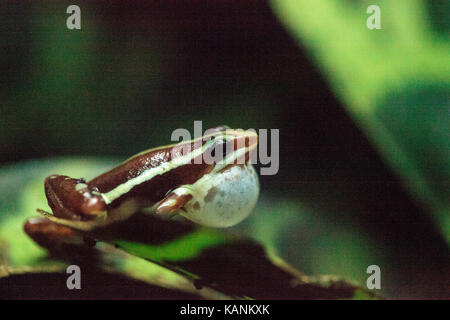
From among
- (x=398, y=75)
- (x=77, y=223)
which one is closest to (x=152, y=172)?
(x=77, y=223)

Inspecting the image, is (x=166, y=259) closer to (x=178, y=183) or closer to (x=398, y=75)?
(x=178, y=183)

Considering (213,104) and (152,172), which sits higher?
(213,104)

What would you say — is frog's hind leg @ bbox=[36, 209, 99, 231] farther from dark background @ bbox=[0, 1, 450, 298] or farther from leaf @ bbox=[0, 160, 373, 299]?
dark background @ bbox=[0, 1, 450, 298]

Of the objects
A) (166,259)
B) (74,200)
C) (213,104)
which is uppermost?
(213,104)

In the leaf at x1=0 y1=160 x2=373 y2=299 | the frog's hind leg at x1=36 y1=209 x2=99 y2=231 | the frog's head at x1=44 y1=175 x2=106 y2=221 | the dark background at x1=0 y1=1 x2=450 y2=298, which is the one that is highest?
the dark background at x1=0 y1=1 x2=450 y2=298

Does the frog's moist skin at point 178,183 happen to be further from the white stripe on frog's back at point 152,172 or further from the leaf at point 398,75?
the leaf at point 398,75

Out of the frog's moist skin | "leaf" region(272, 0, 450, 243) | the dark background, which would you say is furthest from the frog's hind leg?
"leaf" region(272, 0, 450, 243)

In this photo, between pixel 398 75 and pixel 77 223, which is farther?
pixel 398 75
